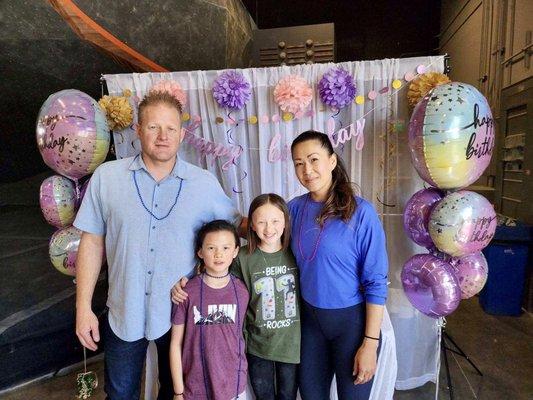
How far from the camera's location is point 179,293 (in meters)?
1.25

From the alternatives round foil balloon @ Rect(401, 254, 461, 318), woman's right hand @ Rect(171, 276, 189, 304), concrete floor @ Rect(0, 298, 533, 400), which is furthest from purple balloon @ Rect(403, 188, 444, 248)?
woman's right hand @ Rect(171, 276, 189, 304)

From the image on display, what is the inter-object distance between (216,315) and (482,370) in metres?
2.14

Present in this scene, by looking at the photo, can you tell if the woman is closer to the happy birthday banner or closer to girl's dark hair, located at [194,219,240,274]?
girl's dark hair, located at [194,219,240,274]

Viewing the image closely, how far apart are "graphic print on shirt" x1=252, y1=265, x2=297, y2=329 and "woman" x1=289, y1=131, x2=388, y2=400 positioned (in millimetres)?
58

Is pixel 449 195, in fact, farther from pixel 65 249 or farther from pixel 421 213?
pixel 65 249

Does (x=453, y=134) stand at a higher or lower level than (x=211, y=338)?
higher

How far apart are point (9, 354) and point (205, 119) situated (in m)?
2.16

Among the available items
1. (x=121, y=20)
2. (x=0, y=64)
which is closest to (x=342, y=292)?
(x=121, y=20)

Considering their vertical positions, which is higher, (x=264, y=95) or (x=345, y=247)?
(x=264, y=95)

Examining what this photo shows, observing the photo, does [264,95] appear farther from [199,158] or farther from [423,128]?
[423,128]

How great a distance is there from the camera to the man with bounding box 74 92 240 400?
1218mm

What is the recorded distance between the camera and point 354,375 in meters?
1.21

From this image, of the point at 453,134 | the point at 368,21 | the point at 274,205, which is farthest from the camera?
the point at 368,21

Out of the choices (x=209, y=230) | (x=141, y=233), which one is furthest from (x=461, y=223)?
(x=141, y=233)
